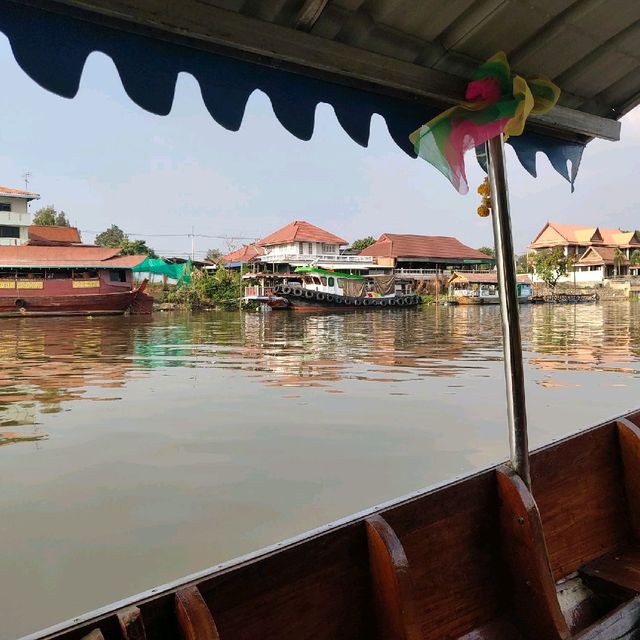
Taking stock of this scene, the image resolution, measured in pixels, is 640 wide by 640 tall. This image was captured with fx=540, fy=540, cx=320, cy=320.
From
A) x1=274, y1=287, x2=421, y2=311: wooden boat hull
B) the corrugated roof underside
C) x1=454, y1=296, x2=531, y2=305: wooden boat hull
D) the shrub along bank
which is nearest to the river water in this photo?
the corrugated roof underside

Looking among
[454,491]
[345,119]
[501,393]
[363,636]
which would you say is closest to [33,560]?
[363,636]

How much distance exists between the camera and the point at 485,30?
1409 mm

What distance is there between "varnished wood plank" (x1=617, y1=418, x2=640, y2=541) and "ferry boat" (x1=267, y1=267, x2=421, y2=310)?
22.5m

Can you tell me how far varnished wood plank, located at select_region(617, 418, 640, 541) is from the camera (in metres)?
1.91

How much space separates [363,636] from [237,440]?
3310 millimetres

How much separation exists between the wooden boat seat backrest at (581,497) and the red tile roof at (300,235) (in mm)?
30110

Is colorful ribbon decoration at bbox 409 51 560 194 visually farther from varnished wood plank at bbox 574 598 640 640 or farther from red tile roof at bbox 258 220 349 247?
red tile roof at bbox 258 220 349 247

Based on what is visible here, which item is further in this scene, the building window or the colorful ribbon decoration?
the building window

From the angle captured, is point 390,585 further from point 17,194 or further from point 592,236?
point 592,236

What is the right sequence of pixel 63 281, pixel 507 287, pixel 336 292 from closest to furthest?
pixel 507 287 → pixel 63 281 → pixel 336 292

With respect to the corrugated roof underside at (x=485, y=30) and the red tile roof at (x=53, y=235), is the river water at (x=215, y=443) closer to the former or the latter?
the corrugated roof underside at (x=485, y=30)

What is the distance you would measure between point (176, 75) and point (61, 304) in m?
22.1

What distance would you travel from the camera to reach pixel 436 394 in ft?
20.4

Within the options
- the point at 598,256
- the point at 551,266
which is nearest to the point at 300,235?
the point at 551,266
